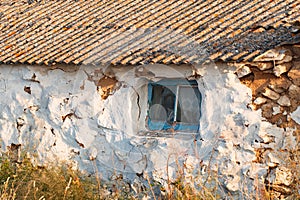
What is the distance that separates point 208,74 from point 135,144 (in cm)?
129

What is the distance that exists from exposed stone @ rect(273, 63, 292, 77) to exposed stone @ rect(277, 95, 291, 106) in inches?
11.1

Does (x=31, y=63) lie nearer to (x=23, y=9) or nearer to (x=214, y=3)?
(x=23, y=9)

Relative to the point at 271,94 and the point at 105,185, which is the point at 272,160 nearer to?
the point at 271,94

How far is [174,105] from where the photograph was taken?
7293mm

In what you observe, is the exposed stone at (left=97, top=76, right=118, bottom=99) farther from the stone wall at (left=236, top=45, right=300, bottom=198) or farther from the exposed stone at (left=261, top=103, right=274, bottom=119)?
the exposed stone at (left=261, top=103, right=274, bottom=119)

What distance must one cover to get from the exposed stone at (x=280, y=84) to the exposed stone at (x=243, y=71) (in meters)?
0.29

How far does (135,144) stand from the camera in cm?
709

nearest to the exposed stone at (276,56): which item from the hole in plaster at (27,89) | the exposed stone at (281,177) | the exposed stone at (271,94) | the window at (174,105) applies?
the exposed stone at (271,94)

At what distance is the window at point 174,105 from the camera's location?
7.18m

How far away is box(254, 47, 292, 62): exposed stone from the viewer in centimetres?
638

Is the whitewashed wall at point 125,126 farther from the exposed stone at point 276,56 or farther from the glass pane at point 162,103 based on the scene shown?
the exposed stone at point 276,56

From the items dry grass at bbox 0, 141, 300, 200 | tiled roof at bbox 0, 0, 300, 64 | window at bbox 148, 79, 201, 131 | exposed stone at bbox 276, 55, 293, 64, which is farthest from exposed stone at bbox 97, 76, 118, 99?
exposed stone at bbox 276, 55, 293, 64

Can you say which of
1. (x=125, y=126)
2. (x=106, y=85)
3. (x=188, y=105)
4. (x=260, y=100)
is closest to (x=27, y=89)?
(x=106, y=85)

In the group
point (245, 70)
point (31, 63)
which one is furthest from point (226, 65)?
point (31, 63)
